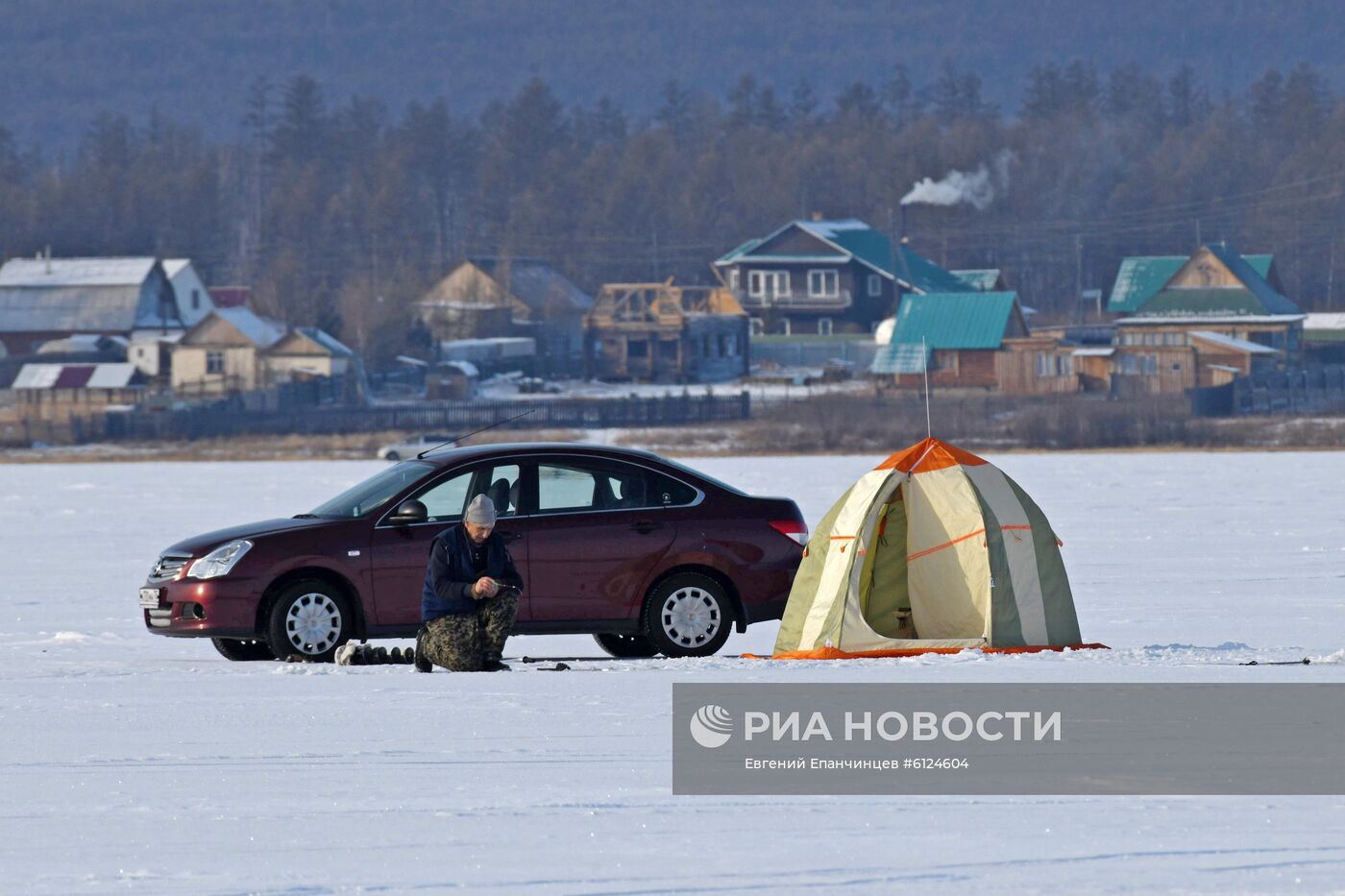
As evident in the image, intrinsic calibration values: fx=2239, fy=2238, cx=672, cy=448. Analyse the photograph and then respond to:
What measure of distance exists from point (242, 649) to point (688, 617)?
3.13 metres

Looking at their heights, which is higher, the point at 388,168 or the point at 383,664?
the point at 388,168

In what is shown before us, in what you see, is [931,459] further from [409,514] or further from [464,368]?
[464,368]

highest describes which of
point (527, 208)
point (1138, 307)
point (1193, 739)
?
point (527, 208)

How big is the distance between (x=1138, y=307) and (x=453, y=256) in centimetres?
7019

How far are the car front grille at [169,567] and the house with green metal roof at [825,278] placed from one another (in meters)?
93.2

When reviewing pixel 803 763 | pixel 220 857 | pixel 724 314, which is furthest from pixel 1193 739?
pixel 724 314

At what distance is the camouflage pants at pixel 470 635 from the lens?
13.8 meters

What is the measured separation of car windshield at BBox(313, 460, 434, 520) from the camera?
15.2 meters

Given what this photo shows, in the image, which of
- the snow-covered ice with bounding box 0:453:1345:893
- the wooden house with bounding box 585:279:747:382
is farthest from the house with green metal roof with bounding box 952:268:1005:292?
the snow-covered ice with bounding box 0:453:1345:893

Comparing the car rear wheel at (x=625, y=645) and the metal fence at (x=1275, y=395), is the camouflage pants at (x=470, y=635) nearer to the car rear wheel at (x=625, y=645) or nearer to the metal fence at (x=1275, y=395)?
the car rear wheel at (x=625, y=645)

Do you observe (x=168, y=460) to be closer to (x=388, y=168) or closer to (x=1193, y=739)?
(x=1193, y=739)

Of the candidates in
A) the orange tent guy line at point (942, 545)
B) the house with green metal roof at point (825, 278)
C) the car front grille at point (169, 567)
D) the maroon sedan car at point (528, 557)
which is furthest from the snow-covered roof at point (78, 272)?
the orange tent guy line at point (942, 545)

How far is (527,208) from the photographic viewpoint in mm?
167750

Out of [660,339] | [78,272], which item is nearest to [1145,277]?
[660,339]
